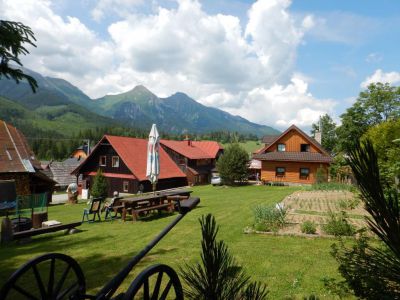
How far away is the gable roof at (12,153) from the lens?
27.6 meters

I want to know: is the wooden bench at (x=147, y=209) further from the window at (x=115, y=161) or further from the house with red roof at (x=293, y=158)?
the window at (x=115, y=161)

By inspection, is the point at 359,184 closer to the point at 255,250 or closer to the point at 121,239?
the point at 255,250

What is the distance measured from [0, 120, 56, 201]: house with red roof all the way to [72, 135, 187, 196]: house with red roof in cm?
891

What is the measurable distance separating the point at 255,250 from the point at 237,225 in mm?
3512

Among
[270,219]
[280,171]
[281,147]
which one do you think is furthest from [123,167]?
[270,219]

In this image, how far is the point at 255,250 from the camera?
30.3 feet

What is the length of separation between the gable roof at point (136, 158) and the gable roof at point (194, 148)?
289 cm

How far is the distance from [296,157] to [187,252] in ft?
98.3

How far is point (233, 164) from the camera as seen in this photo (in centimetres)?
3603

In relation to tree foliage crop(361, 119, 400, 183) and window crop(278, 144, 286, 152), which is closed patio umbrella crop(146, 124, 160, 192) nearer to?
tree foliage crop(361, 119, 400, 183)

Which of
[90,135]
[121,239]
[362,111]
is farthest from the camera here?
[90,135]

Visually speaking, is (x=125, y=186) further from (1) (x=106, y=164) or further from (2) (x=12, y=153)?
(2) (x=12, y=153)

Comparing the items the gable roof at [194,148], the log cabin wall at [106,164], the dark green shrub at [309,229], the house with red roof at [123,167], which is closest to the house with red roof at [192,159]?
the gable roof at [194,148]

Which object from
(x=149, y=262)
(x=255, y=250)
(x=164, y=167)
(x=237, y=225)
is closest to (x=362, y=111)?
(x=164, y=167)
